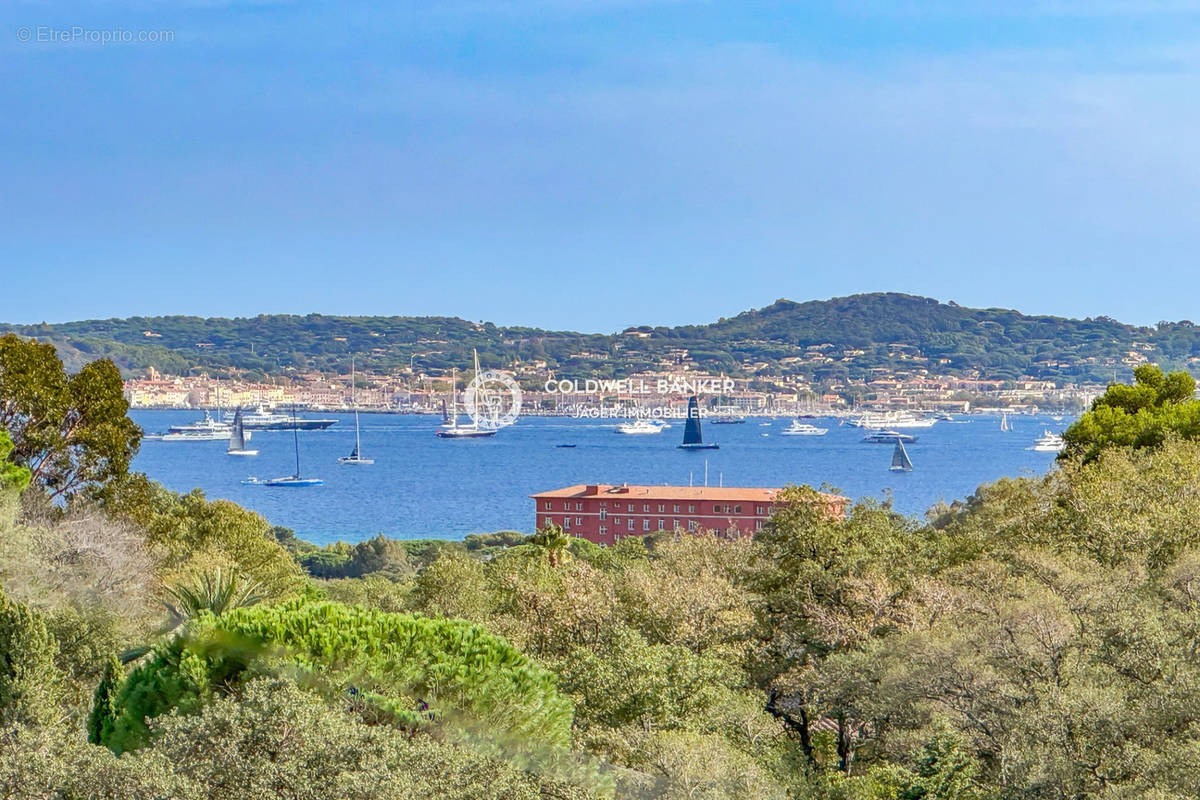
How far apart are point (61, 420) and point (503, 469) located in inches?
4452

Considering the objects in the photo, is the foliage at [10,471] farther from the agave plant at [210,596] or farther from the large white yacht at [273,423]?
the large white yacht at [273,423]

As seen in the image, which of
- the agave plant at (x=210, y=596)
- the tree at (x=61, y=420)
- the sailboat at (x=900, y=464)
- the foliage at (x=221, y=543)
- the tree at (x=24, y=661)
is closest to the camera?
the tree at (x=24, y=661)

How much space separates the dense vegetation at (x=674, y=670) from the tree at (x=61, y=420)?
1551mm

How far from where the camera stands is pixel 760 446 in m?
173

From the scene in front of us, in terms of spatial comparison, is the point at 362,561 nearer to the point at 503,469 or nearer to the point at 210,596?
the point at 210,596

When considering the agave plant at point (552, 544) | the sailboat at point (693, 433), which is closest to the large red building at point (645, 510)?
the agave plant at point (552, 544)

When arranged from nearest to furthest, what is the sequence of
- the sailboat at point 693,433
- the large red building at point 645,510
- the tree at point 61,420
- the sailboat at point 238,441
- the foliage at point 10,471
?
the foliage at point 10,471 → the tree at point 61,420 → the large red building at point 645,510 → the sailboat at point 238,441 → the sailboat at point 693,433

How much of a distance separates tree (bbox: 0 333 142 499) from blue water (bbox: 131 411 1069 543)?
59.5 metres

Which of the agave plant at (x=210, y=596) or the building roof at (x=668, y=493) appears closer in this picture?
the agave plant at (x=210, y=596)

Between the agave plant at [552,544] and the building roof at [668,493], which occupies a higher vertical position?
the agave plant at [552,544]

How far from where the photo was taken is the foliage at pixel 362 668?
14.5 m

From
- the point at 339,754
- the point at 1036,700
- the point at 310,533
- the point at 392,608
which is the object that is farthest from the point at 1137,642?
the point at 310,533

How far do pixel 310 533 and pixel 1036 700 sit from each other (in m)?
82.2

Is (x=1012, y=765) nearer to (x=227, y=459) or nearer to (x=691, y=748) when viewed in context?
(x=691, y=748)
